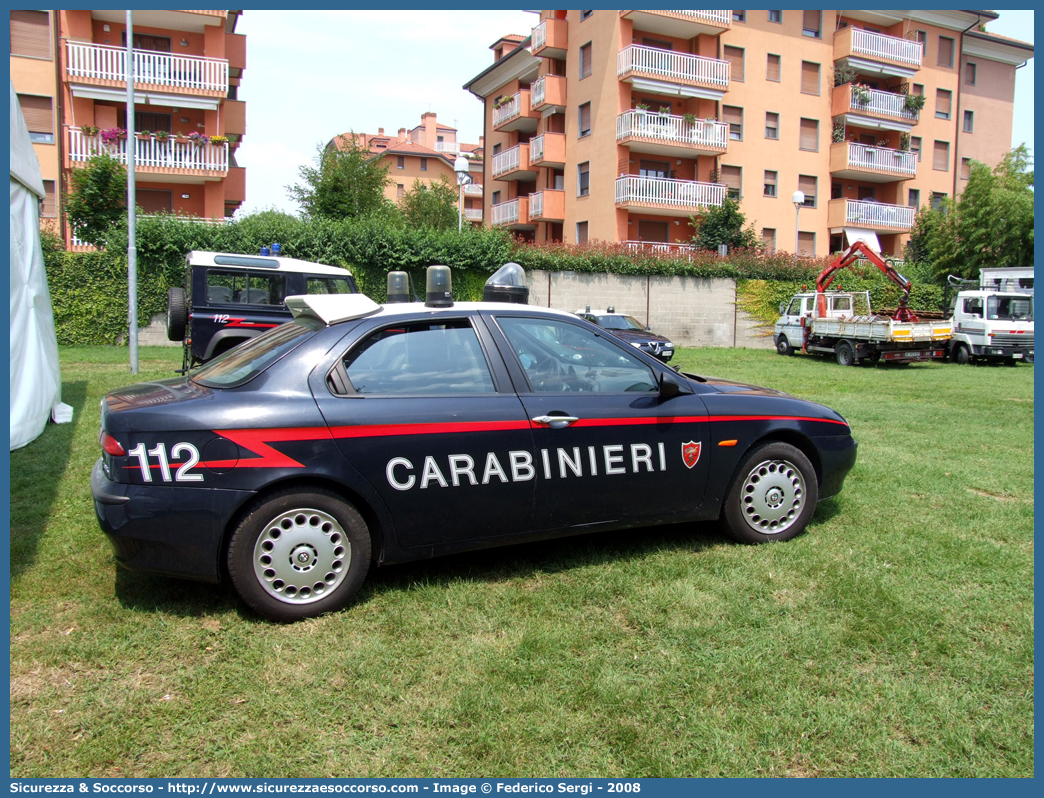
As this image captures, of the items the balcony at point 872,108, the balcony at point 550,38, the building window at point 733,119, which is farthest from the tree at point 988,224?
the balcony at point 550,38

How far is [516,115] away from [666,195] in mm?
9840

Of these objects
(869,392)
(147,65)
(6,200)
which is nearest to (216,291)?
(6,200)

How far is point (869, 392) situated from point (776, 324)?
11.2 m

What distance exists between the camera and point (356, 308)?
417 cm

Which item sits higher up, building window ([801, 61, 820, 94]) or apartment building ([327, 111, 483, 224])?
apartment building ([327, 111, 483, 224])

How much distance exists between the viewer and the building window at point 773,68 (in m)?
33.1

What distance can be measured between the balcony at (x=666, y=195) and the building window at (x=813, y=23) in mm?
9426

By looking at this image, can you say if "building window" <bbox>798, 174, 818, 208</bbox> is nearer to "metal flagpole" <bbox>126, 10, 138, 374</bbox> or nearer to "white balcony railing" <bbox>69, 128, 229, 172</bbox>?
"white balcony railing" <bbox>69, 128, 229, 172</bbox>

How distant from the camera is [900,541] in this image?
4922 mm

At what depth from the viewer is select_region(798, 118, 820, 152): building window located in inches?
1346

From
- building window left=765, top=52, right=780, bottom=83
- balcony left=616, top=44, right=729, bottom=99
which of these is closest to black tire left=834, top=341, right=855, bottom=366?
balcony left=616, top=44, right=729, bottom=99

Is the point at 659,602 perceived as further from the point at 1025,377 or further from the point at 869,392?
the point at 1025,377

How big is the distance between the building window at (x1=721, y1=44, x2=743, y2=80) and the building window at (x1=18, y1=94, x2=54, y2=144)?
87.7ft

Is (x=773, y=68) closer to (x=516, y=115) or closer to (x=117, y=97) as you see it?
(x=516, y=115)
